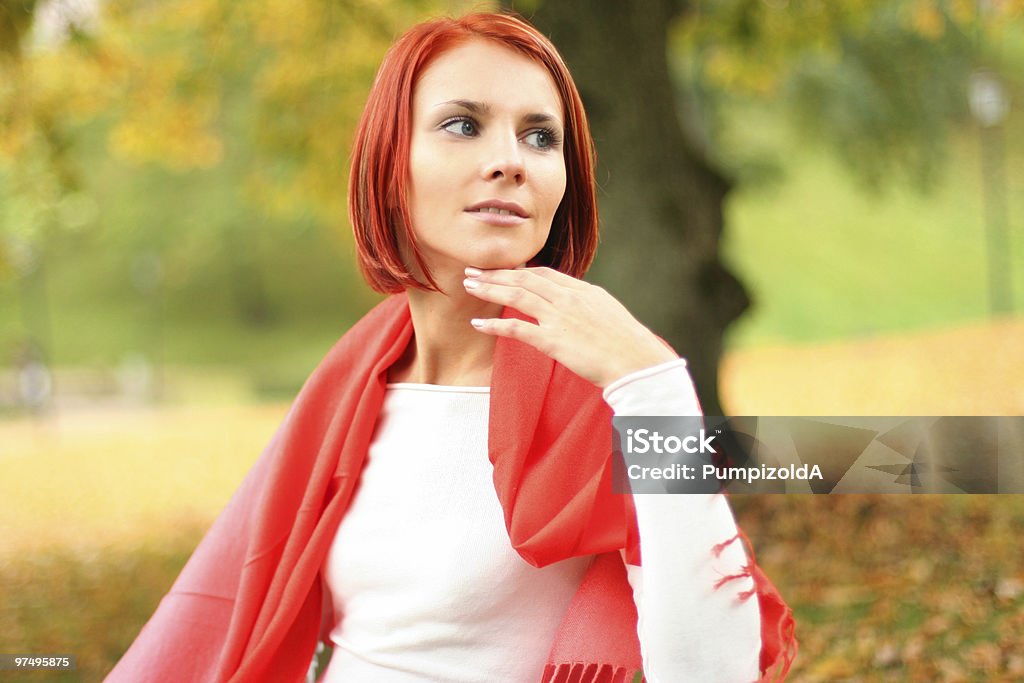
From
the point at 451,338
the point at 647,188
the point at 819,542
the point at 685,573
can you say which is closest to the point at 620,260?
the point at 647,188

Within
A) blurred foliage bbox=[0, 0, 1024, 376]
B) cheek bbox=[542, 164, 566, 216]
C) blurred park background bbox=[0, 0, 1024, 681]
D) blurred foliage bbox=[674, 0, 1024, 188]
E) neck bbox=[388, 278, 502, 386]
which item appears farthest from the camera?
blurred foliage bbox=[674, 0, 1024, 188]

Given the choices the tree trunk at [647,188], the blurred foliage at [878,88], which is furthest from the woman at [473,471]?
the blurred foliage at [878,88]

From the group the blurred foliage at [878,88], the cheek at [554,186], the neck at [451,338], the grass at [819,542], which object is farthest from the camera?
the blurred foliage at [878,88]

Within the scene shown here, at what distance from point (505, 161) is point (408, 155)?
7.7 inches

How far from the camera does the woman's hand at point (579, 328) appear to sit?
4.68ft

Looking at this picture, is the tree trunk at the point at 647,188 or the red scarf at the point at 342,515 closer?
the red scarf at the point at 342,515

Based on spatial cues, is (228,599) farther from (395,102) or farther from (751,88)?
(751,88)

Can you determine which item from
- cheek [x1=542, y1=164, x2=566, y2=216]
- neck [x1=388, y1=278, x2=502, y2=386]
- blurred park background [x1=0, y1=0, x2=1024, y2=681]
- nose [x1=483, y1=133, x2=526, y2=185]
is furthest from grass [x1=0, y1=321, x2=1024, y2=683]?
nose [x1=483, y1=133, x2=526, y2=185]

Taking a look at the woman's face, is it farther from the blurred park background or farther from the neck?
the blurred park background

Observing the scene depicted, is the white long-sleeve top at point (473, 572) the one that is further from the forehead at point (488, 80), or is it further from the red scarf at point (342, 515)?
the forehead at point (488, 80)

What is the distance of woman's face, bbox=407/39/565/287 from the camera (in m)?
1.67

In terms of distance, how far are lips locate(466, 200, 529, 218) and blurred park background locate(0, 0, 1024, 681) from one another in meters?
2.84

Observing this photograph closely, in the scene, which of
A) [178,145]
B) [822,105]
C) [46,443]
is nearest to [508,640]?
[178,145]

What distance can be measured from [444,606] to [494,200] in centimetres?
67
